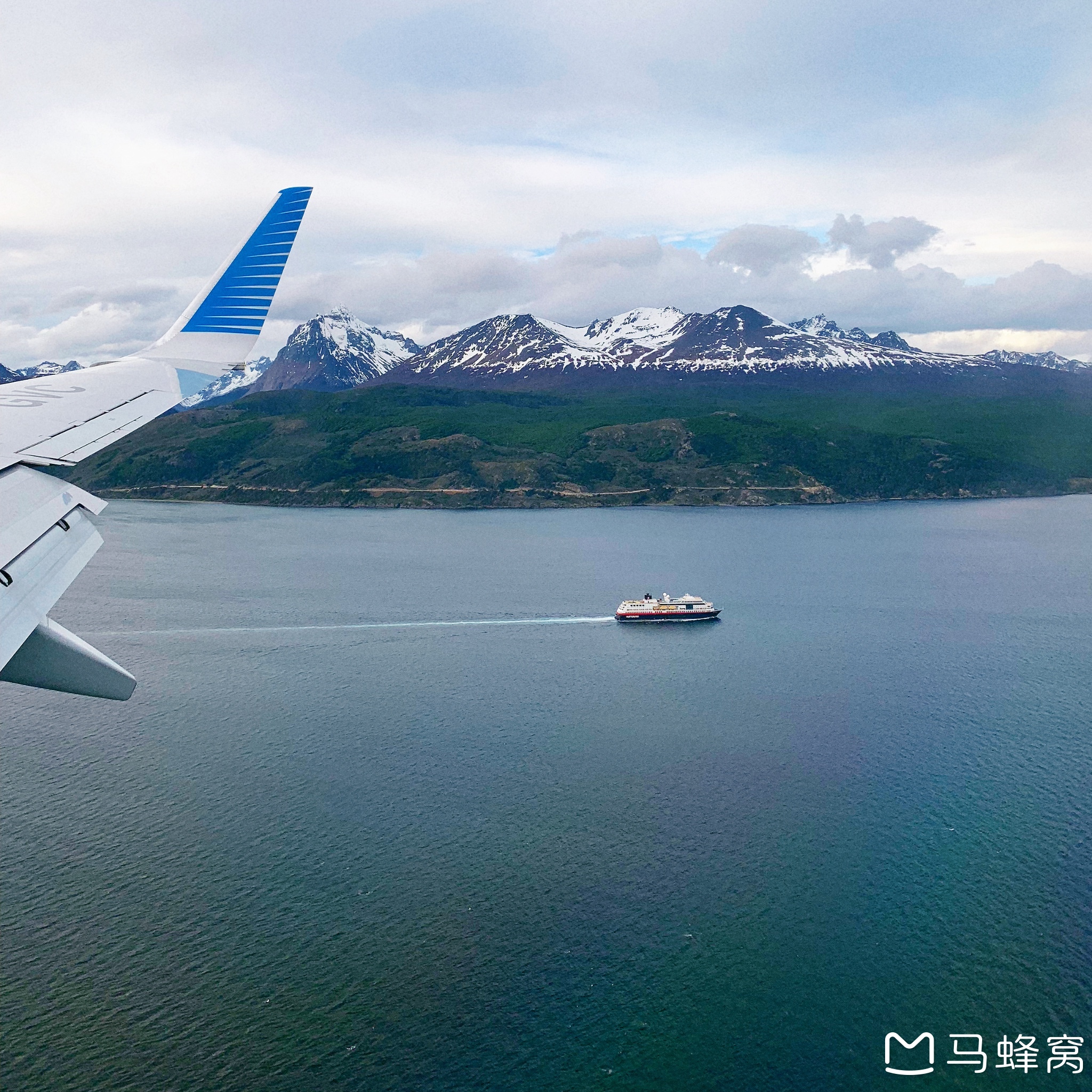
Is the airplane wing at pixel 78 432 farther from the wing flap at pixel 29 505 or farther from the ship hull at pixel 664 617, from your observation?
the ship hull at pixel 664 617

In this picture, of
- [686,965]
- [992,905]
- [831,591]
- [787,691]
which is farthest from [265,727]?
[831,591]

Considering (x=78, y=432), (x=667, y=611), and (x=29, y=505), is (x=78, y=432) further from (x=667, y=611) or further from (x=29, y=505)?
(x=667, y=611)

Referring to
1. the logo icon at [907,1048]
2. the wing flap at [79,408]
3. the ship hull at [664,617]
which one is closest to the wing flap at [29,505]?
the wing flap at [79,408]

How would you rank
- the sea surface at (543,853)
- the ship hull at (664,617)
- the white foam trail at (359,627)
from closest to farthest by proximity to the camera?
the sea surface at (543,853) → the white foam trail at (359,627) → the ship hull at (664,617)

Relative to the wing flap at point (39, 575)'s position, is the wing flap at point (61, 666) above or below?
below

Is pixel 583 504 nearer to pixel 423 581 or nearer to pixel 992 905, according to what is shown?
pixel 423 581

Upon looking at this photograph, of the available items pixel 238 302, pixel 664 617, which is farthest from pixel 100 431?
pixel 664 617

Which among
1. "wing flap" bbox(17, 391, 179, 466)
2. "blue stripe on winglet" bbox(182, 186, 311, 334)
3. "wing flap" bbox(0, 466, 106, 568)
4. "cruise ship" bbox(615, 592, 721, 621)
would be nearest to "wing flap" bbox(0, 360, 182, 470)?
"wing flap" bbox(17, 391, 179, 466)
